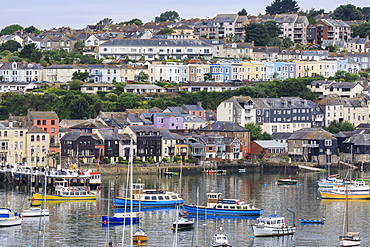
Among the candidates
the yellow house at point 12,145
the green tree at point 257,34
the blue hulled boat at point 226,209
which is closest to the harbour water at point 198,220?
the blue hulled boat at point 226,209

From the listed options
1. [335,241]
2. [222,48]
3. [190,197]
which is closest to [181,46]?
[222,48]

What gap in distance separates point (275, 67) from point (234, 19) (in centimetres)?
2130

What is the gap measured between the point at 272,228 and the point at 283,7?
110 meters

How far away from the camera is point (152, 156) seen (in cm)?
8444

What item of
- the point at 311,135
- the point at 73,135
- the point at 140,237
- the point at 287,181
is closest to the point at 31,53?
the point at 73,135

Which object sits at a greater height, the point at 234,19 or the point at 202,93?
the point at 234,19

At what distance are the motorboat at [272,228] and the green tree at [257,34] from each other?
79.3m

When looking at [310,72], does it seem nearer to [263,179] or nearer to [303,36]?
[303,36]

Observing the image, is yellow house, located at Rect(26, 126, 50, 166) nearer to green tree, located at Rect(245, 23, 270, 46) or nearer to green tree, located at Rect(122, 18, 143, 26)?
green tree, located at Rect(245, 23, 270, 46)

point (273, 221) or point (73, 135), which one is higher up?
point (73, 135)

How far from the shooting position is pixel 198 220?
5788 cm

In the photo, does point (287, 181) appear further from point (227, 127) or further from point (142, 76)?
point (142, 76)

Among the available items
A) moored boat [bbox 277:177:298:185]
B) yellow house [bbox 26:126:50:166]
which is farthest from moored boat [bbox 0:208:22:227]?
moored boat [bbox 277:177:298:185]

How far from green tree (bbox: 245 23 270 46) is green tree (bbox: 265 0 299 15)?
89.7ft
